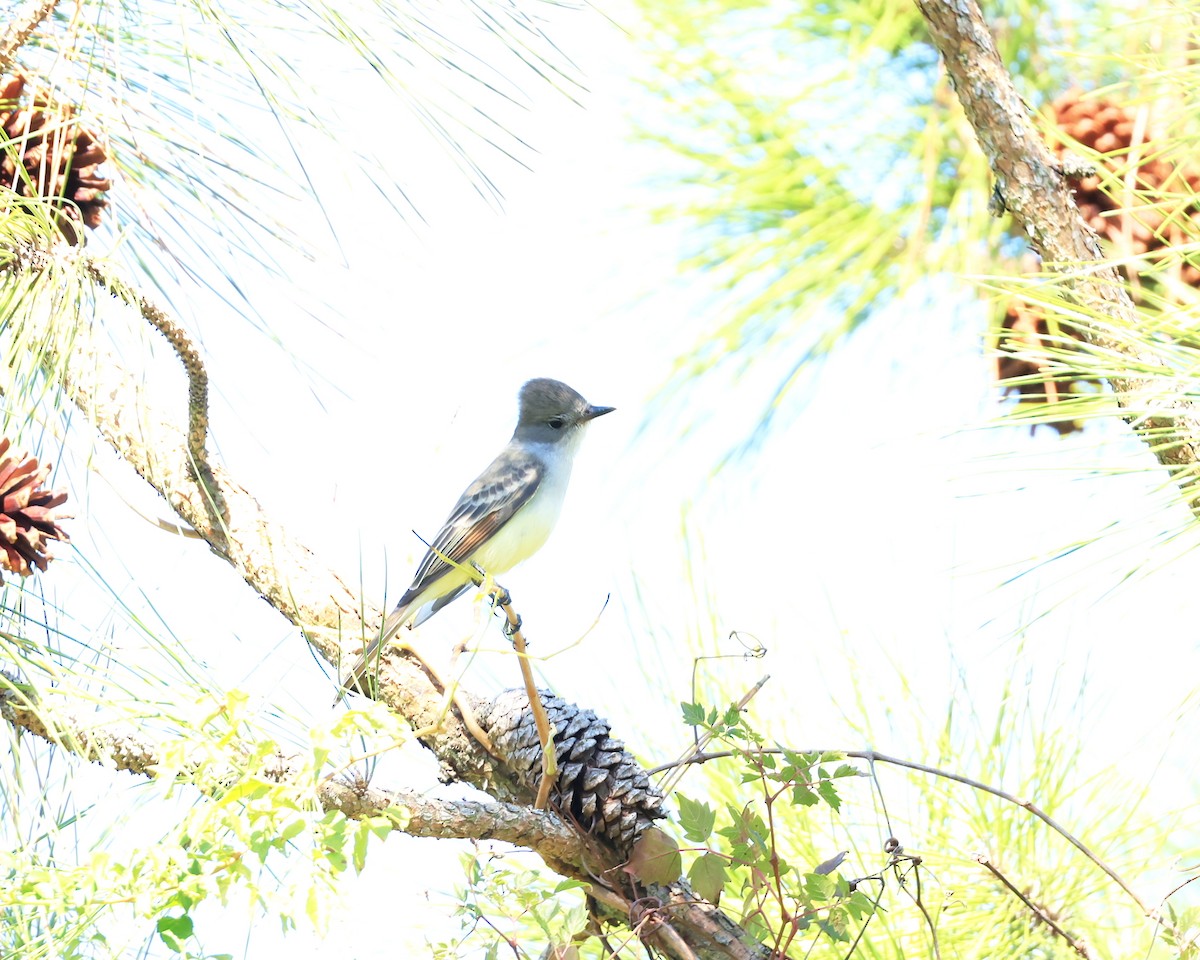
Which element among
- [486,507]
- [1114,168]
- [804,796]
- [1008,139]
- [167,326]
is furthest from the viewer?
[486,507]

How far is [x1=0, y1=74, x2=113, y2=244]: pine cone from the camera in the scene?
54.7 inches

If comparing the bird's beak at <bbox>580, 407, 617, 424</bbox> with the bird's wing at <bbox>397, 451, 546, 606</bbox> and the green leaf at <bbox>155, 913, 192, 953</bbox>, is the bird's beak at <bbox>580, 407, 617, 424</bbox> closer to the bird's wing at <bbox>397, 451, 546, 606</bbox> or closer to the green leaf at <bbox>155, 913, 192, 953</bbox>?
the bird's wing at <bbox>397, 451, 546, 606</bbox>

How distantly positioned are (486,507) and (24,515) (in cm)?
206

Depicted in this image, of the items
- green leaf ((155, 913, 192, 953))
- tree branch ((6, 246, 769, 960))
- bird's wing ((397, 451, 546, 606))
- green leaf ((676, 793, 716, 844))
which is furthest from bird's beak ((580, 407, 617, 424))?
green leaf ((155, 913, 192, 953))

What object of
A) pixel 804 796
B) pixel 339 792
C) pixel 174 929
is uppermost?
pixel 804 796

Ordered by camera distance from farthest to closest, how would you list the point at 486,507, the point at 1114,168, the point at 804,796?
the point at 486,507, the point at 1114,168, the point at 804,796

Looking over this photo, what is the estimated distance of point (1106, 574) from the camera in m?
1.38

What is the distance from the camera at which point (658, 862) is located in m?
1.47

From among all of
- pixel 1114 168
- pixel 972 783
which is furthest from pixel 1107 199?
pixel 972 783

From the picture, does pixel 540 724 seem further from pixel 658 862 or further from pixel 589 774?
pixel 658 862

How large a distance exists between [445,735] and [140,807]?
387 millimetres

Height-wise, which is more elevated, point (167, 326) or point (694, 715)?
point (167, 326)

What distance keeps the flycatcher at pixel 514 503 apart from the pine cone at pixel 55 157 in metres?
1.54

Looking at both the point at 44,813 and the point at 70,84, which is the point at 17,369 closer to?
the point at 70,84
